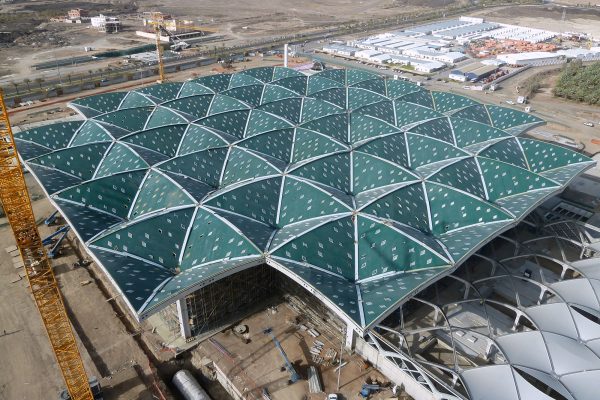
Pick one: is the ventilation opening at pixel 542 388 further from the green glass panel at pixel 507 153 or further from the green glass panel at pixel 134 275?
the green glass panel at pixel 134 275

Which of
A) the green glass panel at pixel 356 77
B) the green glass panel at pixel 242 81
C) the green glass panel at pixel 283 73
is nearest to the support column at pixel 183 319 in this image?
the green glass panel at pixel 242 81

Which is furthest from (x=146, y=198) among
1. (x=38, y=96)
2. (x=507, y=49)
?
(x=507, y=49)

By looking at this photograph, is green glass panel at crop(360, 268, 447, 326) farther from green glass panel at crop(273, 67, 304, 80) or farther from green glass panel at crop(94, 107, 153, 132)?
green glass panel at crop(273, 67, 304, 80)

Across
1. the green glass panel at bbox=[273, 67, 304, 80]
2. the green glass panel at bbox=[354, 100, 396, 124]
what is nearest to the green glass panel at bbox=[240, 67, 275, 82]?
the green glass panel at bbox=[273, 67, 304, 80]

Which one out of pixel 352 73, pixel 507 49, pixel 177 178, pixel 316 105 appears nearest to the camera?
pixel 177 178

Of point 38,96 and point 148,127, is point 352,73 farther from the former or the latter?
point 38,96

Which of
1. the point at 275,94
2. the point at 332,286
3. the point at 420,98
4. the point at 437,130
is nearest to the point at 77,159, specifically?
the point at 275,94

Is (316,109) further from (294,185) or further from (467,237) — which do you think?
(467,237)
